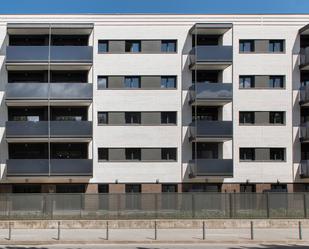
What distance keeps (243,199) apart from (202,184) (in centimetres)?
924

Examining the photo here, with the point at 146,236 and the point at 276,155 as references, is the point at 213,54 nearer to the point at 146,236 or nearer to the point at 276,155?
the point at 276,155

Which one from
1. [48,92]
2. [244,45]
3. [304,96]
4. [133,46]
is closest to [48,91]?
[48,92]

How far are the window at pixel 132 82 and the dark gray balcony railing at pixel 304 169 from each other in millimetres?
13868

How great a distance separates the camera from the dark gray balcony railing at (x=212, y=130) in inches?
1494

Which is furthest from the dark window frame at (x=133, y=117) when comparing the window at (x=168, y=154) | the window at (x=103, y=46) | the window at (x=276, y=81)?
the window at (x=276, y=81)

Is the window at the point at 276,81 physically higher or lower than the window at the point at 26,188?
higher

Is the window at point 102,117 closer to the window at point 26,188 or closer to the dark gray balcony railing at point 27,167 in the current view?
the dark gray balcony railing at point 27,167

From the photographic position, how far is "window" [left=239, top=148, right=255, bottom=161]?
3928 cm

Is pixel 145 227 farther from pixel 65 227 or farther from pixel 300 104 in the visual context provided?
pixel 300 104

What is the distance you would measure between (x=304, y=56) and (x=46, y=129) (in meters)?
20.4

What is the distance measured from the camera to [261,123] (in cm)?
3931

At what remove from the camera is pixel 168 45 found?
131 feet

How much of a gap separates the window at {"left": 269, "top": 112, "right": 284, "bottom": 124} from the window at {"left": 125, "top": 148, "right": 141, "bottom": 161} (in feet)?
34.4

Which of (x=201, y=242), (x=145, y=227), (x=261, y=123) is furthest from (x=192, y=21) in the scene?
(x=201, y=242)
